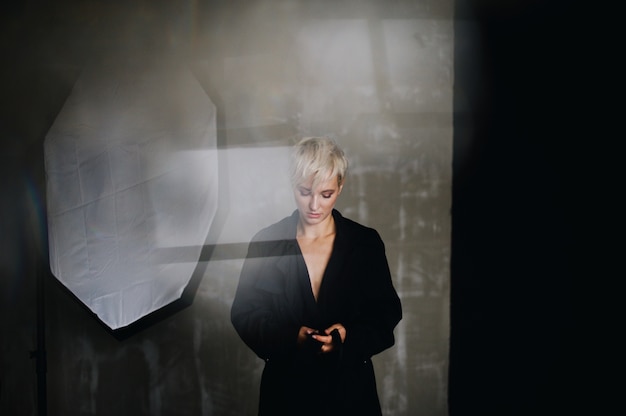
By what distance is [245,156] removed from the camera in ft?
6.70

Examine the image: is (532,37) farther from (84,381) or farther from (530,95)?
(84,381)

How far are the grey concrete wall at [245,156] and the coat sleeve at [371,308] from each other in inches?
7.2

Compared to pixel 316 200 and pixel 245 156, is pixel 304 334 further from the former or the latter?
pixel 245 156

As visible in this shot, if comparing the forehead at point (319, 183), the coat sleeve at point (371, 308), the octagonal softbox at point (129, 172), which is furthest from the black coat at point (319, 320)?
the octagonal softbox at point (129, 172)

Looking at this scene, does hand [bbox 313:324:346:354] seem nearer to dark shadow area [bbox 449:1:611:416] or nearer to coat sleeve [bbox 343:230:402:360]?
coat sleeve [bbox 343:230:402:360]

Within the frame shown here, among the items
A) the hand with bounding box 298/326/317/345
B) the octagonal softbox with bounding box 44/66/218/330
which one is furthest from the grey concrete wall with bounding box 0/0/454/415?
the hand with bounding box 298/326/317/345

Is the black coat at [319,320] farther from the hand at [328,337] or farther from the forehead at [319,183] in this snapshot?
the forehead at [319,183]

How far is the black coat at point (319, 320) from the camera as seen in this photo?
1803mm

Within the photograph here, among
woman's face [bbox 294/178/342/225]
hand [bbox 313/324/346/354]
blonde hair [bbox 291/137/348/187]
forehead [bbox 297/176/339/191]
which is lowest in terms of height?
hand [bbox 313/324/346/354]

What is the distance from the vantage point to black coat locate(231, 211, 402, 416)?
180 centimetres

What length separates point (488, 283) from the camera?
2.12 metres

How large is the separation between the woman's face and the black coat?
63 millimetres

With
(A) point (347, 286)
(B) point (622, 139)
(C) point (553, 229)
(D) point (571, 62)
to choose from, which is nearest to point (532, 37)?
(D) point (571, 62)

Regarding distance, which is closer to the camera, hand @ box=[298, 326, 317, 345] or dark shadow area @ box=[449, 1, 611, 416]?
hand @ box=[298, 326, 317, 345]
